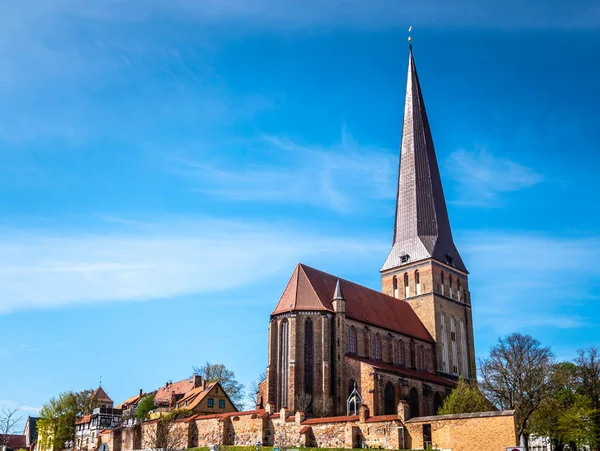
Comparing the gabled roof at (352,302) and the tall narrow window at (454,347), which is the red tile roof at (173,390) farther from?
the tall narrow window at (454,347)

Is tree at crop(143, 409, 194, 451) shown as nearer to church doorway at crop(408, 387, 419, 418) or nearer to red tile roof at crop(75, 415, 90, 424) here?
church doorway at crop(408, 387, 419, 418)

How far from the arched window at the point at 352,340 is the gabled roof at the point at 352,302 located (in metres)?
1.13

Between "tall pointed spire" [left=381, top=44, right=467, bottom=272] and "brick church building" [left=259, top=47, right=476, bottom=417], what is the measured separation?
0.39ft

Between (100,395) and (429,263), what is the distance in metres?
40.0

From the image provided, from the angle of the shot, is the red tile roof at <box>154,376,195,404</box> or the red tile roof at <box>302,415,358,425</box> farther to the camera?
the red tile roof at <box>154,376,195,404</box>

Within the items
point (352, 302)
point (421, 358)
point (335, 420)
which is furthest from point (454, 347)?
point (335, 420)

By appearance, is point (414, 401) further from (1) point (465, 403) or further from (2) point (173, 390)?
(2) point (173, 390)

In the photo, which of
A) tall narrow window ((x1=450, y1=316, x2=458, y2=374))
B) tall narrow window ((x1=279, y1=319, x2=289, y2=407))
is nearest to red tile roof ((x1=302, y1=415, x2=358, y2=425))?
tall narrow window ((x1=279, y1=319, x2=289, y2=407))

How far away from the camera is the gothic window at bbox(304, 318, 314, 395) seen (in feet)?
164

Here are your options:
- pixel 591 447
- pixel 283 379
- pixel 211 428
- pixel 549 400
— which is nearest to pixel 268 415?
pixel 211 428

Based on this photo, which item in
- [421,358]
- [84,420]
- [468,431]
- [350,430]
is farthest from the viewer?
[84,420]

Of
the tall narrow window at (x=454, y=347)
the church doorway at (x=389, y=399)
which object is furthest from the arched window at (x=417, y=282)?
the church doorway at (x=389, y=399)

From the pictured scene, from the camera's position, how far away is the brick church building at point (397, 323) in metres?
50.2

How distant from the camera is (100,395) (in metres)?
76.1
